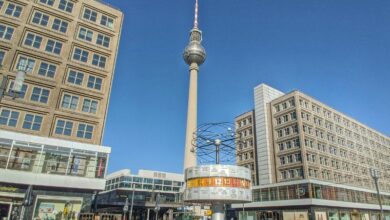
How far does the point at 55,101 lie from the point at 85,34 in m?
11.5

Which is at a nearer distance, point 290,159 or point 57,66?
point 57,66

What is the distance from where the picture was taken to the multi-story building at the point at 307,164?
5678cm

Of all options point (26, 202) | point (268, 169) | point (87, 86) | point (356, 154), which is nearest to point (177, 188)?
point (268, 169)

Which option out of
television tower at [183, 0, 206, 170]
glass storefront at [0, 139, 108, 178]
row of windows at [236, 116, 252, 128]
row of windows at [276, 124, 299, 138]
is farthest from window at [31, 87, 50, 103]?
row of windows at [236, 116, 252, 128]

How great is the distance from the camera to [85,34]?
39781 mm

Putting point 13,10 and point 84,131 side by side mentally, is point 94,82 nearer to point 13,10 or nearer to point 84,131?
point 84,131

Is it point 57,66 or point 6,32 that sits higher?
point 6,32

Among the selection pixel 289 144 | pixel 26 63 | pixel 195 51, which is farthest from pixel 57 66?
pixel 195 51

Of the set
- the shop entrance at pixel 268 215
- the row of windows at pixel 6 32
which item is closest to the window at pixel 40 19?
the row of windows at pixel 6 32

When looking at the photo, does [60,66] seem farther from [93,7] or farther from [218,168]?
[218,168]

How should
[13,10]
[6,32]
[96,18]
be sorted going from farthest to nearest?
[96,18] < [13,10] < [6,32]

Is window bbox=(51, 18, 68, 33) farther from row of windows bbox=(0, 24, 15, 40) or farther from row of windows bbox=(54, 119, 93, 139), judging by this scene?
row of windows bbox=(54, 119, 93, 139)

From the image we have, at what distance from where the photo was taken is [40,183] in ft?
93.6

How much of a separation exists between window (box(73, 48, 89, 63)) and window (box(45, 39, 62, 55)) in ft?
6.50
